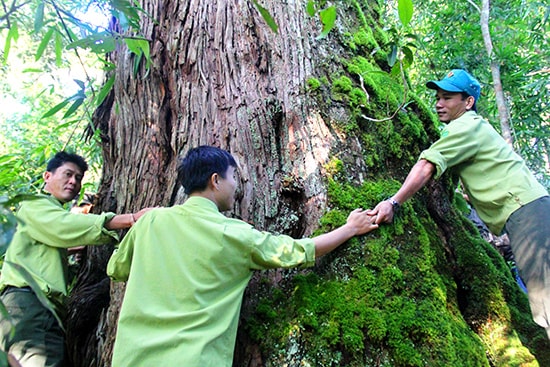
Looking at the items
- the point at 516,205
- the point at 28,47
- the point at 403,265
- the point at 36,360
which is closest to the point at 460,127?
the point at 516,205

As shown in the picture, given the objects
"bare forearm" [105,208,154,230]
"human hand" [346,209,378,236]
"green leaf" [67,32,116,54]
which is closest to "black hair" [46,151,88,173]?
"bare forearm" [105,208,154,230]

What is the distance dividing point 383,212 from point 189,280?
4.16ft

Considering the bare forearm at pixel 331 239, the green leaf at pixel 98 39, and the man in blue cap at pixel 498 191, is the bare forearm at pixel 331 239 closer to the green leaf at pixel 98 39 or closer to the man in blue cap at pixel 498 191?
the man in blue cap at pixel 498 191

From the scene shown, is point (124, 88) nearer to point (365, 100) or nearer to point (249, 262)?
point (365, 100)

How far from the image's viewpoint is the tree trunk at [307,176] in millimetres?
2445

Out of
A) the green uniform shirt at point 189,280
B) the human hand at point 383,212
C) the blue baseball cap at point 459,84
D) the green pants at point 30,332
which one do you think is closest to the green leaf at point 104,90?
the green uniform shirt at point 189,280

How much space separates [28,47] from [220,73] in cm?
1318

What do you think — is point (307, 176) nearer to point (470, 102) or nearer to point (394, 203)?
point (394, 203)

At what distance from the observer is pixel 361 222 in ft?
8.90

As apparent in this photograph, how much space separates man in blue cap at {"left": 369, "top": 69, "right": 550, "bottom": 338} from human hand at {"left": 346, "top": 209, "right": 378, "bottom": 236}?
5cm

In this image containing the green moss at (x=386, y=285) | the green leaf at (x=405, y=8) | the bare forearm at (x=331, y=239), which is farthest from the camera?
the bare forearm at (x=331, y=239)

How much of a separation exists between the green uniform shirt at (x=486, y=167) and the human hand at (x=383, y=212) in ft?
1.22

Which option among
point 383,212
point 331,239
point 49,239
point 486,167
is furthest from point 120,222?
point 486,167

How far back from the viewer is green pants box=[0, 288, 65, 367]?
2.99 meters
